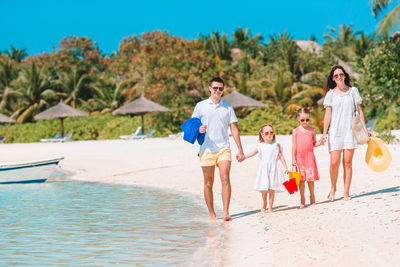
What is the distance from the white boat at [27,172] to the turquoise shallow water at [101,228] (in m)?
1.82

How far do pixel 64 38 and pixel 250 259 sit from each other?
51.7m

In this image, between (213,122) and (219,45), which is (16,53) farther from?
(213,122)

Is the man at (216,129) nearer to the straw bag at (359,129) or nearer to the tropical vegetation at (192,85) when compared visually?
the straw bag at (359,129)

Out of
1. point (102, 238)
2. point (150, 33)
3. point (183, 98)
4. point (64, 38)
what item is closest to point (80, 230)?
point (102, 238)

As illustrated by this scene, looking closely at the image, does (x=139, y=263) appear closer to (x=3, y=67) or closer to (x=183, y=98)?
(x=183, y=98)

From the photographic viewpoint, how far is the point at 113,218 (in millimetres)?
7887

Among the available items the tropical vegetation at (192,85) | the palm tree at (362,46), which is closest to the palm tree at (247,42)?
the tropical vegetation at (192,85)

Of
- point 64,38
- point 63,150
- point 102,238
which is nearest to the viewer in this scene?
point 102,238

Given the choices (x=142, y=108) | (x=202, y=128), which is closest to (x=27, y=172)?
(x=202, y=128)

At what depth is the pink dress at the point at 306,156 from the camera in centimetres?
694

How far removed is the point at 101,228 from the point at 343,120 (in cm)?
363

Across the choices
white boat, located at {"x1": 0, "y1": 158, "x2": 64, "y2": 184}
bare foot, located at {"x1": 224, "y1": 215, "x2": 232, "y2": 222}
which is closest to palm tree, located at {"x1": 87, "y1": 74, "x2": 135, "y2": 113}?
white boat, located at {"x1": 0, "y1": 158, "x2": 64, "y2": 184}

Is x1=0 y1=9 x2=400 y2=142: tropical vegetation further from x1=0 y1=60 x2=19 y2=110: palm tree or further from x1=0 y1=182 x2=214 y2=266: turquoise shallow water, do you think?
x1=0 y1=182 x2=214 y2=266: turquoise shallow water

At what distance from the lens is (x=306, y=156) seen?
6.98m
